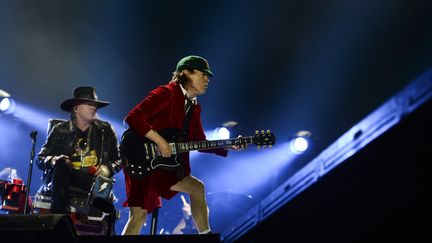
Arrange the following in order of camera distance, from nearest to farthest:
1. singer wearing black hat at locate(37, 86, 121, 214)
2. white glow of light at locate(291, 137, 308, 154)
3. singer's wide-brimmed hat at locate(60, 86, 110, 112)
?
singer wearing black hat at locate(37, 86, 121, 214) → singer's wide-brimmed hat at locate(60, 86, 110, 112) → white glow of light at locate(291, 137, 308, 154)

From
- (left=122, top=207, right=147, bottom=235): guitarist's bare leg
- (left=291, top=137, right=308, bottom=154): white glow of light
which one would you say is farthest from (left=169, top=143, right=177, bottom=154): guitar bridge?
(left=291, top=137, right=308, bottom=154): white glow of light

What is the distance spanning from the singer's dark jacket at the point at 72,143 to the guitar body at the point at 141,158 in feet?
4.52

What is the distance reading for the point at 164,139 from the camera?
508 cm

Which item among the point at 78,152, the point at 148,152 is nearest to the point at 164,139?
the point at 148,152

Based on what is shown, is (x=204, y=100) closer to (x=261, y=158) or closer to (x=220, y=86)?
(x=220, y=86)

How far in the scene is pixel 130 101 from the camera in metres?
11.6

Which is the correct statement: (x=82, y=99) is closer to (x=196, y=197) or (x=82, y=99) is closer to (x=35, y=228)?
(x=196, y=197)

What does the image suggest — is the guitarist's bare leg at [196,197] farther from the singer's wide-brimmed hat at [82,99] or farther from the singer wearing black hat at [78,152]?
the singer's wide-brimmed hat at [82,99]

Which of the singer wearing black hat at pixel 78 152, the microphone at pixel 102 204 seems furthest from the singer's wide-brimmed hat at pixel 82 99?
the microphone at pixel 102 204

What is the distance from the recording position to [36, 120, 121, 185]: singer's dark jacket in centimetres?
654

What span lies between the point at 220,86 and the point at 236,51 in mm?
882

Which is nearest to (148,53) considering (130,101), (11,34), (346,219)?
(130,101)

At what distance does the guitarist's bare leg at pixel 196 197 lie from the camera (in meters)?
5.18

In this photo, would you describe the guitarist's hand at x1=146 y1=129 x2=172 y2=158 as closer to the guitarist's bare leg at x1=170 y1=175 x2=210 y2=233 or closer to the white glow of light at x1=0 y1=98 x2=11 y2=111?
the guitarist's bare leg at x1=170 y1=175 x2=210 y2=233
